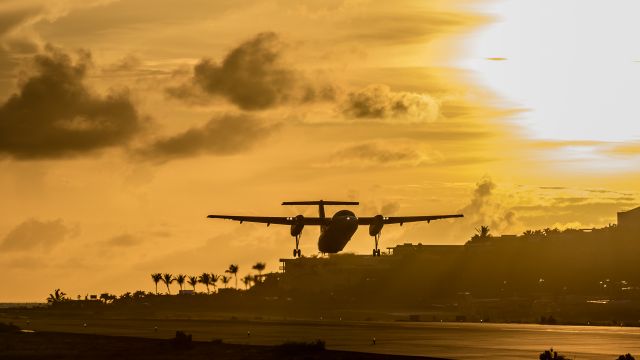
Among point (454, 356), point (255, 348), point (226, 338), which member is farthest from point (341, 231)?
point (454, 356)

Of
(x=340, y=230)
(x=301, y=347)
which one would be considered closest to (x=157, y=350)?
(x=301, y=347)

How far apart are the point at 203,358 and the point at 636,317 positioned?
387ft

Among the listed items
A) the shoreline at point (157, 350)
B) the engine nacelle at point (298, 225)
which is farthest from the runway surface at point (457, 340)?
the engine nacelle at point (298, 225)

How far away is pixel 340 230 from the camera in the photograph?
5822 inches

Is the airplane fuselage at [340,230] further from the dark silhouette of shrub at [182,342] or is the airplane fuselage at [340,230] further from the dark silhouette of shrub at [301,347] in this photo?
the dark silhouette of shrub at [301,347]

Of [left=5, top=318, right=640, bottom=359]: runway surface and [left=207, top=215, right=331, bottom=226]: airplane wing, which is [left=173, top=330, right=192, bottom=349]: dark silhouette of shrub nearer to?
[left=5, top=318, right=640, bottom=359]: runway surface

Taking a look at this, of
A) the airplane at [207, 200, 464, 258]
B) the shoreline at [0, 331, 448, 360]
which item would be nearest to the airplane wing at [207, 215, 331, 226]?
the airplane at [207, 200, 464, 258]

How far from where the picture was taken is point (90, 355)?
97.6 metres

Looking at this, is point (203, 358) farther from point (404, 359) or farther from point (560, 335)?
point (560, 335)

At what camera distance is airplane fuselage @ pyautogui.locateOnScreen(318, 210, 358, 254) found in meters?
147

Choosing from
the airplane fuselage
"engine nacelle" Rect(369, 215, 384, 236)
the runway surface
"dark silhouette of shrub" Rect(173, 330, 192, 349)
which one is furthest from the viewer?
"engine nacelle" Rect(369, 215, 384, 236)

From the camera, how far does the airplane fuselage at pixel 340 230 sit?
147 meters

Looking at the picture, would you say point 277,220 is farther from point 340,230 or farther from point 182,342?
point 182,342

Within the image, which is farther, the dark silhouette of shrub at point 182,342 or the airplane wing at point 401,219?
the airplane wing at point 401,219
